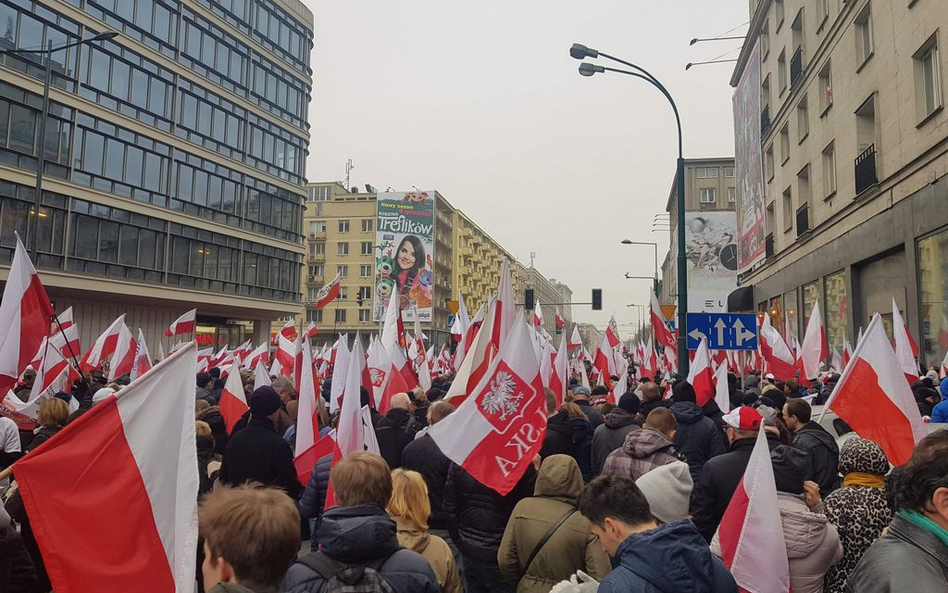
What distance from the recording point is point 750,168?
33.2 metres

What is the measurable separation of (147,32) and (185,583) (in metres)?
33.6

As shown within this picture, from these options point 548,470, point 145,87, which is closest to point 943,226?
point 548,470

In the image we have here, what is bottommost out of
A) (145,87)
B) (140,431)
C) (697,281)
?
(140,431)

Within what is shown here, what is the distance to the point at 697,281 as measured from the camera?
53.2m

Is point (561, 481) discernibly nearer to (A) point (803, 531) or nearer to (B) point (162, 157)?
(A) point (803, 531)

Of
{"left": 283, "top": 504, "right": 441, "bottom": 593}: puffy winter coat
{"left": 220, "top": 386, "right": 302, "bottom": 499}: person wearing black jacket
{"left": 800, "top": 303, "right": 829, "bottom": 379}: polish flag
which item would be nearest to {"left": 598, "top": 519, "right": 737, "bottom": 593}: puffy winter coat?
{"left": 283, "top": 504, "right": 441, "bottom": 593}: puffy winter coat

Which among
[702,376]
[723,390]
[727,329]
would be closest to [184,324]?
[702,376]

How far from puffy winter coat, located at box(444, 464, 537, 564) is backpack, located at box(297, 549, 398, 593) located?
6.94 ft

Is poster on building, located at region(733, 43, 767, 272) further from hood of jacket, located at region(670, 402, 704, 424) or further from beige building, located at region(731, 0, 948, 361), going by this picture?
hood of jacket, located at region(670, 402, 704, 424)

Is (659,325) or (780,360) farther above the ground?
(659,325)

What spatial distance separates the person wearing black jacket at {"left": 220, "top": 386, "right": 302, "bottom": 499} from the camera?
5484 millimetres

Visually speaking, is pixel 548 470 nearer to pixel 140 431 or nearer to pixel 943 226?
pixel 140 431

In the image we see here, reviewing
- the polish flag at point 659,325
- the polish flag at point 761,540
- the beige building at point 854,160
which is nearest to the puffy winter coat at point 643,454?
the polish flag at point 761,540

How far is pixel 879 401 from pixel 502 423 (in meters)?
2.91
